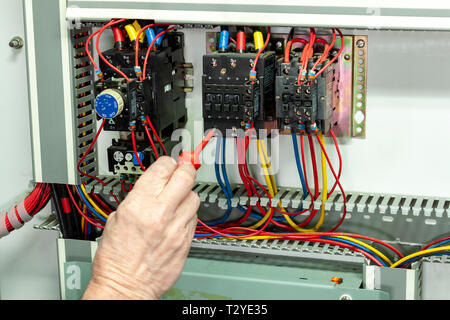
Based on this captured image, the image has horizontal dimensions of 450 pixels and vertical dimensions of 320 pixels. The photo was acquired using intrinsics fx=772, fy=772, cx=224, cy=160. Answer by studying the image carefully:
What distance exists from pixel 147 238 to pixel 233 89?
50cm

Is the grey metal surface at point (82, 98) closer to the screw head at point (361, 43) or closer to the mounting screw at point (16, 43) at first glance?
the mounting screw at point (16, 43)

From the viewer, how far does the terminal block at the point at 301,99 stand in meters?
1.81

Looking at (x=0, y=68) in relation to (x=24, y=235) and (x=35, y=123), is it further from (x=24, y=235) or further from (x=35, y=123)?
(x=24, y=235)

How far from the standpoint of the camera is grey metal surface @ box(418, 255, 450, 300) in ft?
6.70

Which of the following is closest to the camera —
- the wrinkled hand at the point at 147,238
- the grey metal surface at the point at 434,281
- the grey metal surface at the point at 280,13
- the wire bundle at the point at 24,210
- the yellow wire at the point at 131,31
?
the wrinkled hand at the point at 147,238

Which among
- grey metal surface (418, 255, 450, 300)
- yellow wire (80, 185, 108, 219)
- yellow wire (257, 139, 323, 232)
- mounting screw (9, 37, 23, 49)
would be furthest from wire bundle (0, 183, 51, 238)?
grey metal surface (418, 255, 450, 300)

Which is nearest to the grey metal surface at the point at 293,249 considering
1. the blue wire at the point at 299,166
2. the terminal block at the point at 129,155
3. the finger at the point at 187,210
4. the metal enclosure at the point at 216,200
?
the metal enclosure at the point at 216,200

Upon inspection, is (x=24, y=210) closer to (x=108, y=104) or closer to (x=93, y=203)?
(x=93, y=203)

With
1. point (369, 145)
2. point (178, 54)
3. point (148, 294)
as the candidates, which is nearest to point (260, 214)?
point (369, 145)

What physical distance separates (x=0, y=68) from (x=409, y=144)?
1.17 meters

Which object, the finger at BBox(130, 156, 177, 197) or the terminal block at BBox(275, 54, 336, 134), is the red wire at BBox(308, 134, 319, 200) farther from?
the finger at BBox(130, 156, 177, 197)

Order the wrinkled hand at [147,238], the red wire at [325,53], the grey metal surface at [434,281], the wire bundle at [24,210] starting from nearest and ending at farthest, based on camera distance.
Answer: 1. the wrinkled hand at [147,238]
2. the red wire at [325,53]
3. the grey metal surface at [434,281]
4. the wire bundle at [24,210]

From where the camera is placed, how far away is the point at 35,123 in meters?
2.06

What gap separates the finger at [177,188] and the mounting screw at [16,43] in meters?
0.89
